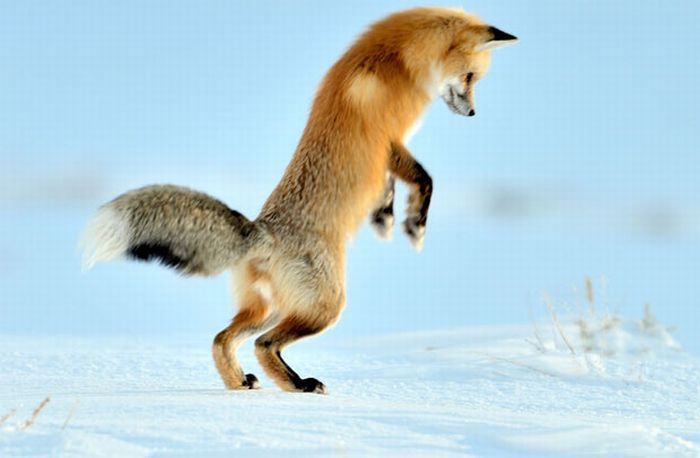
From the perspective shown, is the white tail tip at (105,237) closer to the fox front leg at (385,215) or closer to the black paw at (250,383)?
the black paw at (250,383)

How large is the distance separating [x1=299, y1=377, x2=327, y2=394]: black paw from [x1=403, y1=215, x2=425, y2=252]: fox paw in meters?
1.15

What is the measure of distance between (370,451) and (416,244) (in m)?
2.53

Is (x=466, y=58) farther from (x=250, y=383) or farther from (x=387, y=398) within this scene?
(x=250, y=383)

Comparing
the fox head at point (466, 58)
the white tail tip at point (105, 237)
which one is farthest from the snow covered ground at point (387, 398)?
the fox head at point (466, 58)

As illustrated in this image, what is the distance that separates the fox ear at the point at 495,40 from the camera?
18.6 feet

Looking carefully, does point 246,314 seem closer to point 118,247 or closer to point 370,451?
point 118,247

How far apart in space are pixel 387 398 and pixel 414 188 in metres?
1.22

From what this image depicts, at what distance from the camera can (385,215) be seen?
5.49m

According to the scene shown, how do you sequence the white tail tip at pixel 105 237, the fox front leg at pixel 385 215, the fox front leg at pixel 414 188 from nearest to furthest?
the white tail tip at pixel 105 237, the fox front leg at pixel 414 188, the fox front leg at pixel 385 215

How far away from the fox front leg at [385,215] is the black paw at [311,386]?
43.1 inches

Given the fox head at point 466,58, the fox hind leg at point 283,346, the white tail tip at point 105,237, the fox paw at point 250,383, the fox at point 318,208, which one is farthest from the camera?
the fox head at point 466,58

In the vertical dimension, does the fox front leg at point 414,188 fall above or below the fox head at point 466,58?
below

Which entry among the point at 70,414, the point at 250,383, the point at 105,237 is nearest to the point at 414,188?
the point at 250,383

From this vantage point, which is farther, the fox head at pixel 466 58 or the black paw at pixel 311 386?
the fox head at pixel 466 58
